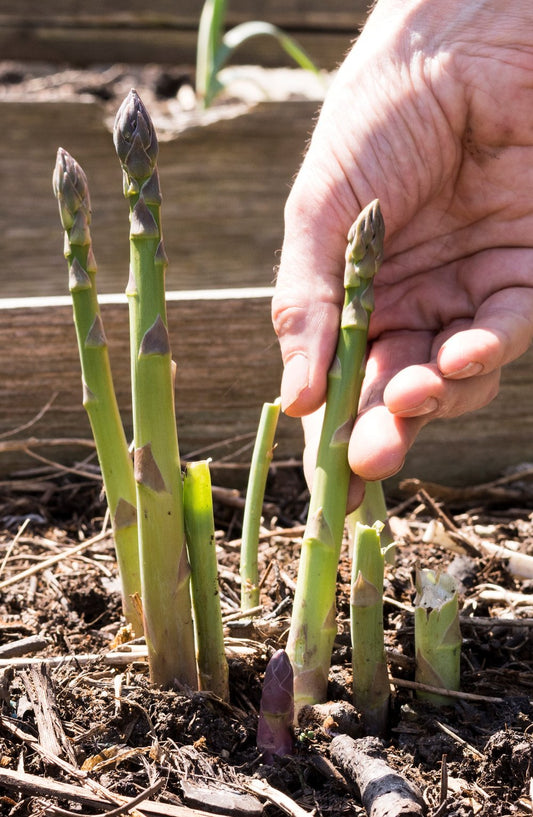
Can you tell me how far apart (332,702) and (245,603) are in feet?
0.68

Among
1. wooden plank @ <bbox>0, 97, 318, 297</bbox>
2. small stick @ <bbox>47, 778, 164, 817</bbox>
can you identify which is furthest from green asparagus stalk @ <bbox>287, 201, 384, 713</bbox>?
wooden plank @ <bbox>0, 97, 318, 297</bbox>

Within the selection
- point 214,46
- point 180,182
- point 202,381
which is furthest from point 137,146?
point 214,46

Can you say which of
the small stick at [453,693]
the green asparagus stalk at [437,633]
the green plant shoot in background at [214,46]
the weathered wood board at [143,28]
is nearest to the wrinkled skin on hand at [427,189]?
the green asparagus stalk at [437,633]

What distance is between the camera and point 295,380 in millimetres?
1059

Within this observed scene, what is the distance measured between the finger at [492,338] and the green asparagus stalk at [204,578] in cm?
35

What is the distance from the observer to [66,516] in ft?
5.21

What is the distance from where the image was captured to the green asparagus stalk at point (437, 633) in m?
1.00

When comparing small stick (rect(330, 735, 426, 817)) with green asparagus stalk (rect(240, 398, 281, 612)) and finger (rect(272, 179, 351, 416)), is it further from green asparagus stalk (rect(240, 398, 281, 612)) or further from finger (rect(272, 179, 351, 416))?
finger (rect(272, 179, 351, 416))

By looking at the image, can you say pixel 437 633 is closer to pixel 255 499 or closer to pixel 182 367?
pixel 255 499

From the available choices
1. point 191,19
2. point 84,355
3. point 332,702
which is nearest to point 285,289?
point 84,355

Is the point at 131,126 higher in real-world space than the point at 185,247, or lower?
lower

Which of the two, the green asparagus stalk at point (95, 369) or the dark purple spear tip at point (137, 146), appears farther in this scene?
the green asparagus stalk at point (95, 369)

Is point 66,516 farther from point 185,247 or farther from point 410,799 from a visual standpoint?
point 185,247

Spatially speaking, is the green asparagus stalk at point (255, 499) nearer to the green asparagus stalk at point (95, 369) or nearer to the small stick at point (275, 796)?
the green asparagus stalk at point (95, 369)
